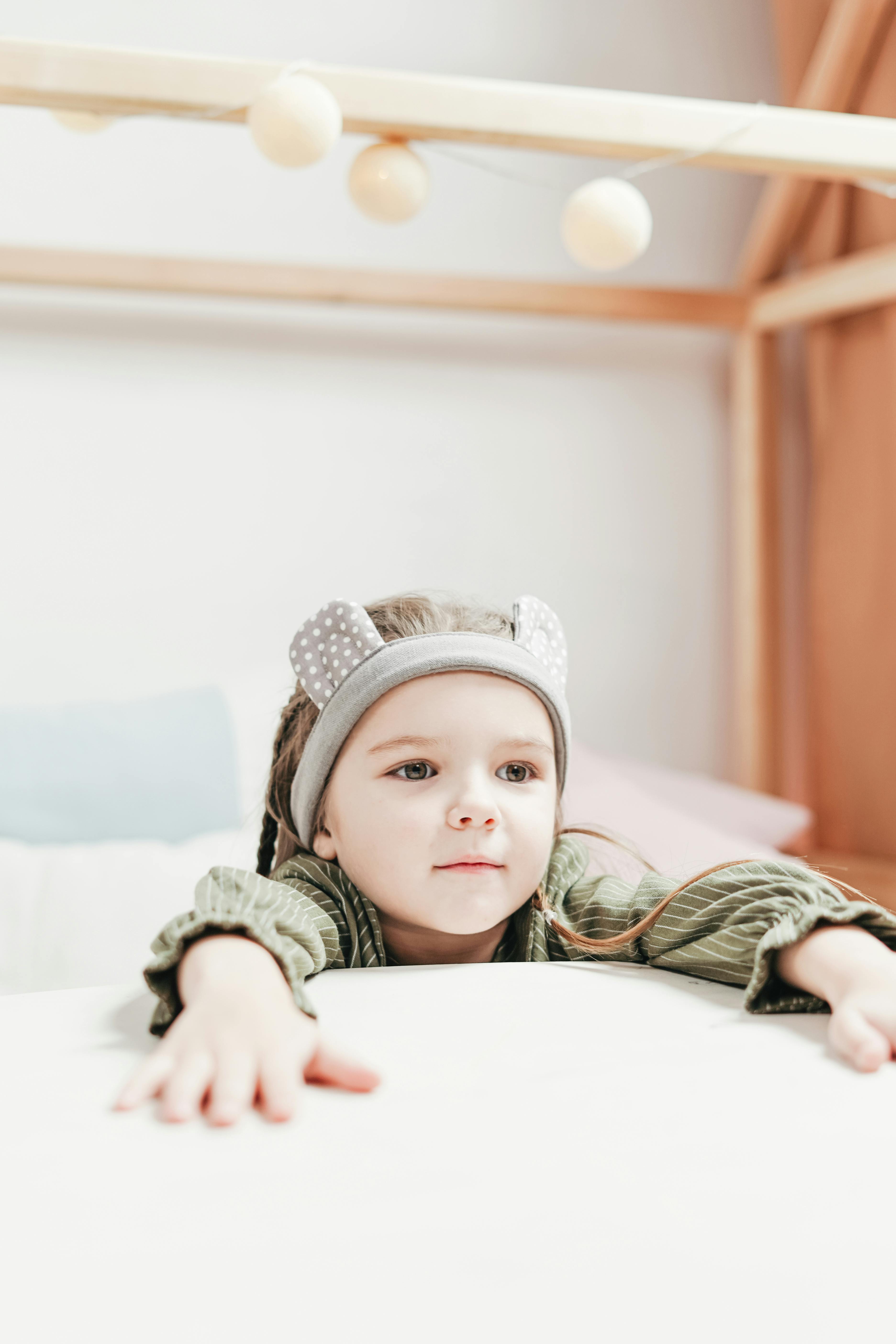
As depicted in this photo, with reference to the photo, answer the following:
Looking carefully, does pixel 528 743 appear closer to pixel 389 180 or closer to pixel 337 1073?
pixel 337 1073

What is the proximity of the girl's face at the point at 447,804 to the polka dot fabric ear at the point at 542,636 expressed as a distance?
44mm

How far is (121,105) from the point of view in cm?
90

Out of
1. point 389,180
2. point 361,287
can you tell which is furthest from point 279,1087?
point 361,287

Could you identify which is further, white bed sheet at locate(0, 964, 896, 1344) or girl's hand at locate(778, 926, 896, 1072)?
girl's hand at locate(778, 926, 896, 1072)

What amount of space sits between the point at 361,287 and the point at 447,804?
44.0 inches

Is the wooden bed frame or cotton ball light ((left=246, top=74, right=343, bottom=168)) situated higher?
the wooden bed frame

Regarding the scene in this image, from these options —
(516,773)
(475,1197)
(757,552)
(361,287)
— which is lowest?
(475,1197)

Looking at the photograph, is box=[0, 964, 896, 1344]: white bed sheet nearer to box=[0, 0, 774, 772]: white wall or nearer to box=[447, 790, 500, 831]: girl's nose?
box=[447, 790, 500, 831]: girl's nose

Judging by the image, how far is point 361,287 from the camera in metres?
1.54

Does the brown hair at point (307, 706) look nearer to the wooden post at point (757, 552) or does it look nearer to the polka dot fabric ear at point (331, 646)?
the polka dot fabric ear at point (331, 646)

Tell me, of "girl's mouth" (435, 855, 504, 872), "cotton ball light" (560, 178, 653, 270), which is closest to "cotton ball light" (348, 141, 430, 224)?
"cotton ball light" (560, 178, 653, 270)

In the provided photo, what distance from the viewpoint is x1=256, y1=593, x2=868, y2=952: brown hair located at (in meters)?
0.71

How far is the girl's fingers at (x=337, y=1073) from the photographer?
406 mm

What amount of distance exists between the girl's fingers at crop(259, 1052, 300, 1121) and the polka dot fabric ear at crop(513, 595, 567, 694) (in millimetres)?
356
